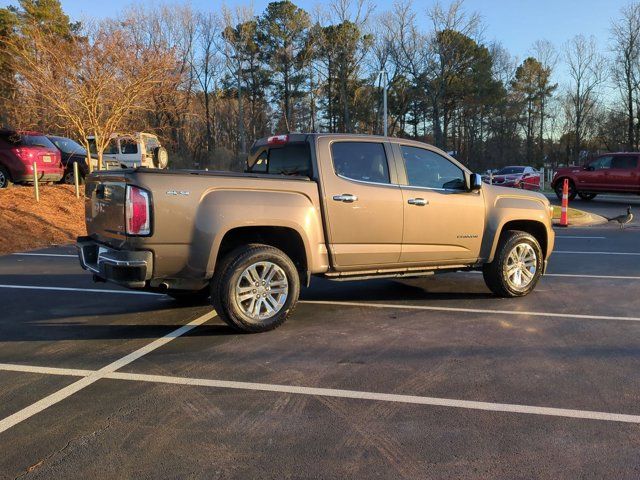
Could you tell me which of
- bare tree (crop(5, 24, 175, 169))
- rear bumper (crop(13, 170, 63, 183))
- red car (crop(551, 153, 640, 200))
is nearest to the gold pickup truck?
bare tree (crop(5, 24, 175, 169))

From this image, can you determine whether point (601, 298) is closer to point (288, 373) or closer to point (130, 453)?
point (288, 373)

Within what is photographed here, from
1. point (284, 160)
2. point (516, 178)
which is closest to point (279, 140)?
point (284, 160)

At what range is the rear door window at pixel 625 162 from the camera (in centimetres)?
2094

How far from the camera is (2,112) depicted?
2108cm

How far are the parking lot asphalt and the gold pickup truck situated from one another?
1.60 ft

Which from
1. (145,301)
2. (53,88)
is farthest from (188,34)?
(145,301)

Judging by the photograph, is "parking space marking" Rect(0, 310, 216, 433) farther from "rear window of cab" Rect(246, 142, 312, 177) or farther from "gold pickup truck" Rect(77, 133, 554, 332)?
"rear window of cab" Rect(246, 142, 312, 177)

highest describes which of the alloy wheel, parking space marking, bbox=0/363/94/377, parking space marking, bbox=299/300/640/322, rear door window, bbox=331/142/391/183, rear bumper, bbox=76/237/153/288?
rear door window, bbox=331/142/391/183

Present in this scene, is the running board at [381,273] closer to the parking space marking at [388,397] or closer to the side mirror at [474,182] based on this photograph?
the side mirror at [474,182]

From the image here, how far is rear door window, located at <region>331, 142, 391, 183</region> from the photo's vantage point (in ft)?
18.6

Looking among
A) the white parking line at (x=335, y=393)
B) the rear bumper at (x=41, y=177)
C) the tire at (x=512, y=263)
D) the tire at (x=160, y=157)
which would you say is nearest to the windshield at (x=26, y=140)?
the rear bumper at (x=41, y=177)

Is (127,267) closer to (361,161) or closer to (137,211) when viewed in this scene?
(137,211)

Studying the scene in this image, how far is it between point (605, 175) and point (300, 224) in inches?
797

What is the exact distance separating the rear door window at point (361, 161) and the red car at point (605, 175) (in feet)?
61.5
